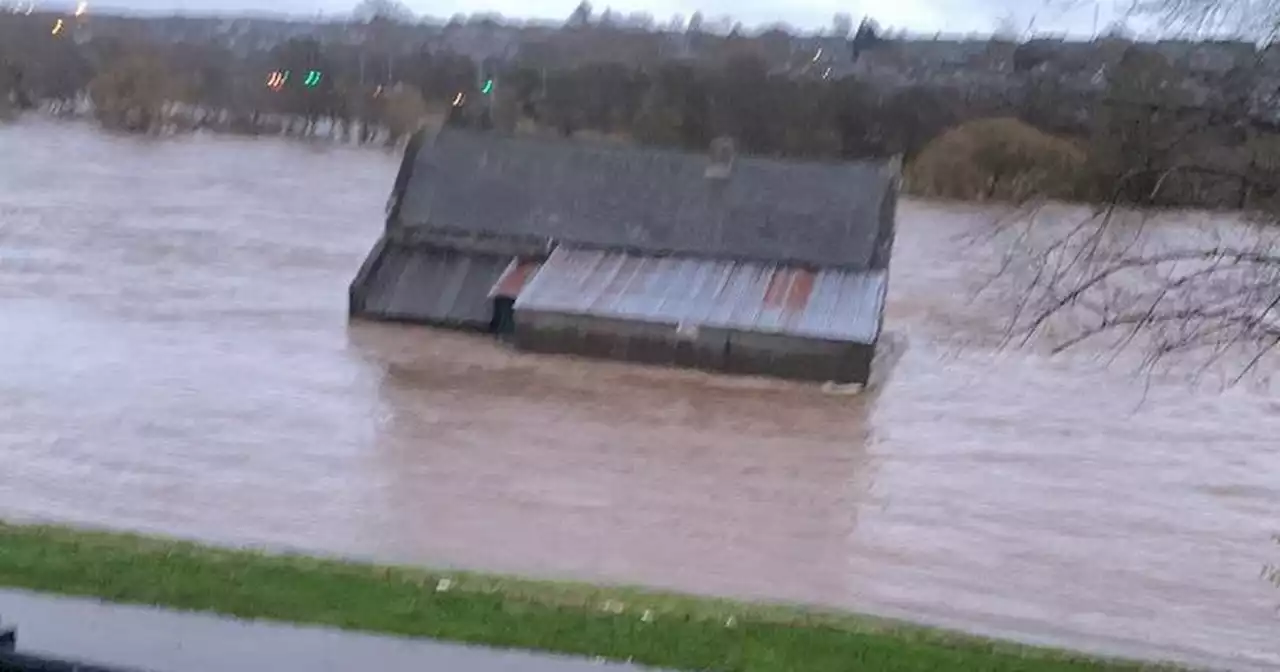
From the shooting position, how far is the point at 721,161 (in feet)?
68.5

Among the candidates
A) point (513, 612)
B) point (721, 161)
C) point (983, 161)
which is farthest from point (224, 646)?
point (983, 161)

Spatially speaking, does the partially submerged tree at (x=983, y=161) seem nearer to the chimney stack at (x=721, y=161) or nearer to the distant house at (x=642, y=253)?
the chimney stack at (x=721, y=161)

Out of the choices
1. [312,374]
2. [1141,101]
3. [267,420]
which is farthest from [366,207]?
[1141,101]

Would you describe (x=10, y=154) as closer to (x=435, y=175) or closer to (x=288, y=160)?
(x=288, y=160)

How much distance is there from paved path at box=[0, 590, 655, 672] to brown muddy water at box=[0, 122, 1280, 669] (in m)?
3.34

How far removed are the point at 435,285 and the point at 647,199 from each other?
3088mm

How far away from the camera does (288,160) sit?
117 feet

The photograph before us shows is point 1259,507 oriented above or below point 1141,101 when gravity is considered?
below

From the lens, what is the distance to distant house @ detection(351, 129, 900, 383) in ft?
59.0

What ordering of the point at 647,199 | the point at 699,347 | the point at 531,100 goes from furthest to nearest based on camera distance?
the point at 531,100 < the point at 647,199 < the point at 699,347

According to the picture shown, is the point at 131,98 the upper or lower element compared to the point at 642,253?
lower

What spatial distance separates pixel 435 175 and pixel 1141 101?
568 inches

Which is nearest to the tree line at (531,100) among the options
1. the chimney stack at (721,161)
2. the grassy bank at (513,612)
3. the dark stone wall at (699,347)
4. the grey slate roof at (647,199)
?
the chimney stack at (721,161)

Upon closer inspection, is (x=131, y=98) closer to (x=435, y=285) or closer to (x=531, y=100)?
(x=531, y=100)
